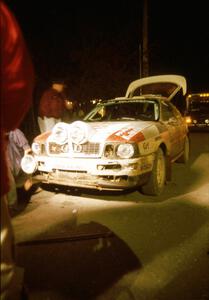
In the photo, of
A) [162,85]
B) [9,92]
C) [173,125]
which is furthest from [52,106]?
[9,92]

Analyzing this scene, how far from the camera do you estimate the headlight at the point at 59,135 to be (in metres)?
6.25

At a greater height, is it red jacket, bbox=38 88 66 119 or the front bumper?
red jacket, bbox=38 88 66 119

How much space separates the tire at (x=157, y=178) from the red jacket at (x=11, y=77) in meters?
4.64

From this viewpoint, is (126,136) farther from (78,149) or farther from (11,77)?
(11,77)

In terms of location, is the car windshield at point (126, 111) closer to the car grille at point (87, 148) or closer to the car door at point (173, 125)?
the car door at point (173, 125)

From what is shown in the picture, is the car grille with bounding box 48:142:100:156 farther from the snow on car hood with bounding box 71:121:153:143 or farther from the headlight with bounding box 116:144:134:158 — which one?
the headlight with bounding box 116:144:134:158

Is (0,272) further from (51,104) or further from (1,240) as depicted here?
(51,104)

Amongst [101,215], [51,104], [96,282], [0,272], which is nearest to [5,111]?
[0,272]

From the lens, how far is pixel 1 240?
193cm

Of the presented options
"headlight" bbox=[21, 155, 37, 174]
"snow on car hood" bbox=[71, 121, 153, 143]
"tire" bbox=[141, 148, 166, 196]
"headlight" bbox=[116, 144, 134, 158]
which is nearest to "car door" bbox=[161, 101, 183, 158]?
"tire" bbox=[141, 148, 166, 196]

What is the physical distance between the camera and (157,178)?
22.0 ft

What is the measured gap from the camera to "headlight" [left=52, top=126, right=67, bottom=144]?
6250mm

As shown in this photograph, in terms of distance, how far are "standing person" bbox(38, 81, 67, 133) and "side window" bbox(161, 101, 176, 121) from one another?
87.8 inches

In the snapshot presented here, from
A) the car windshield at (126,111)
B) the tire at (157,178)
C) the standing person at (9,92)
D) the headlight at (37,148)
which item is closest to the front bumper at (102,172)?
the tire at (157,178)
